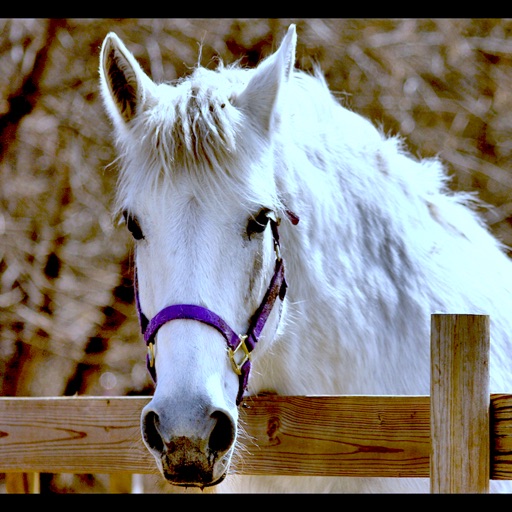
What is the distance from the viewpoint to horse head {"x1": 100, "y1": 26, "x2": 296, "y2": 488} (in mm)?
1664

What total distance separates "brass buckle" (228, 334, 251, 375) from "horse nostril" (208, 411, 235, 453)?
0.17m

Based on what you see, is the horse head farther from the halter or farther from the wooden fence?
the wooden fence

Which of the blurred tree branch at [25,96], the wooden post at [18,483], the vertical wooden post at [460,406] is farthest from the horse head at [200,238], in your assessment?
the blurred tree branch at [25,96]

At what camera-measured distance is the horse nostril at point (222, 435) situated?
5.53 ft

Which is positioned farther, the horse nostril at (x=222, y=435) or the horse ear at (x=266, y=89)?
the horse ear at (x=266, y=89)

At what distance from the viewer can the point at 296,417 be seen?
1.96 m

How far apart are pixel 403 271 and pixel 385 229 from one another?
14cm

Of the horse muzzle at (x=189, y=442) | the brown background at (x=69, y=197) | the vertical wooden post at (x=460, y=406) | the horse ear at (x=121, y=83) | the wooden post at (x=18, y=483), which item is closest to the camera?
the vertical wooden post at (x=460, y=406)

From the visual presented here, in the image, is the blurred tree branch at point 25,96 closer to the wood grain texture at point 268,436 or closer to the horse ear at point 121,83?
the horse ear at point 121,83

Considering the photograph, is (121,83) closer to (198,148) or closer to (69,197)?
(198,148)

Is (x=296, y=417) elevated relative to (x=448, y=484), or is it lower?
elevated

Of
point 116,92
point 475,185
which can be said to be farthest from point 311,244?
point 475,185

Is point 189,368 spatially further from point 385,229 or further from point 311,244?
point 385,229

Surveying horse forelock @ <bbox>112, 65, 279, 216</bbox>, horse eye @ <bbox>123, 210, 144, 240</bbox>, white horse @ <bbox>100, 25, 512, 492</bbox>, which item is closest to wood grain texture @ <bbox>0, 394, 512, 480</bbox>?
white horse @ <bbox>100, 25, 512, 492</bbox>
